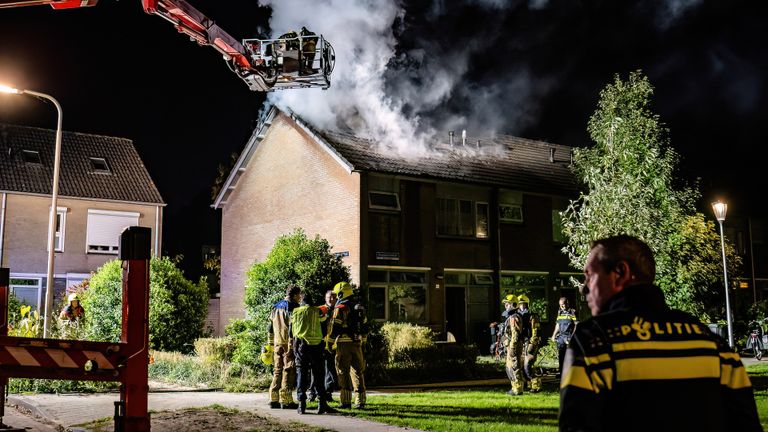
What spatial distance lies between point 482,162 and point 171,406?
17.6 m

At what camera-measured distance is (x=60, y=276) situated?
103 ft

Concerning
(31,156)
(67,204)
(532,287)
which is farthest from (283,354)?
(31,156)

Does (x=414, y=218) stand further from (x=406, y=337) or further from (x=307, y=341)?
(x=307, y=341)

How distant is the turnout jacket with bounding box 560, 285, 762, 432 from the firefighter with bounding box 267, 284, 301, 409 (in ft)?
29.9

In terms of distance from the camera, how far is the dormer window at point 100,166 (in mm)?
33828

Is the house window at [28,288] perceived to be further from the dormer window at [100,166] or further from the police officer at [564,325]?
the police officer at [564,325]

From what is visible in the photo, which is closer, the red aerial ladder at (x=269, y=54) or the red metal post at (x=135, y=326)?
the red metal post at (x=135, y=326)

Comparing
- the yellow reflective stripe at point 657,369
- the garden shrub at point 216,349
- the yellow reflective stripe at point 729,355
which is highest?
the yellow reflective stripe at point 729,355

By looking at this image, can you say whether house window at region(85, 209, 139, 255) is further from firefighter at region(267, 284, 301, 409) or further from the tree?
firefighter at region(267, 284, 301, 409)

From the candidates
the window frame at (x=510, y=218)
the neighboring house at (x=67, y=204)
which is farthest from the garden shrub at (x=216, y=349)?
the neighboring house at (x=67, y=204)

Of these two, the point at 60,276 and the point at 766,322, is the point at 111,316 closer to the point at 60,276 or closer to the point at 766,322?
the point at 60,276

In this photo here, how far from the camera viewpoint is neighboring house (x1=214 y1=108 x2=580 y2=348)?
2283cm

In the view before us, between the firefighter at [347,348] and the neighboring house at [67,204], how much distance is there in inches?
882

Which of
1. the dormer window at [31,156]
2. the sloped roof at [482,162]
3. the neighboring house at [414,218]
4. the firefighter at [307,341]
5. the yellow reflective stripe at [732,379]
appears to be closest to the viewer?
the yellow reflective stripe at [732,379]
